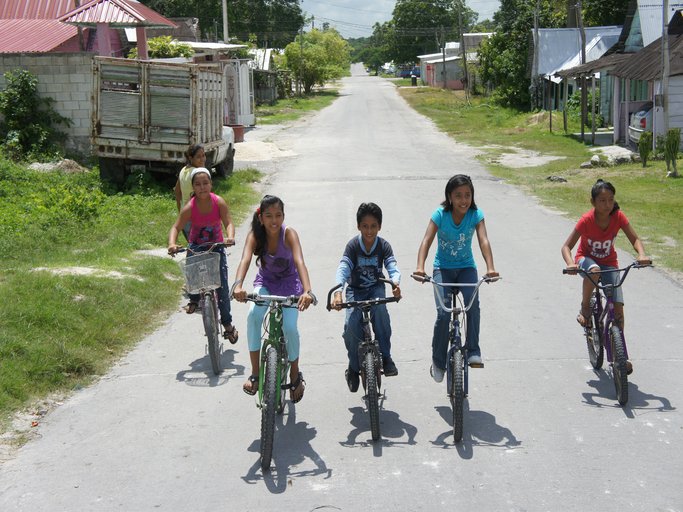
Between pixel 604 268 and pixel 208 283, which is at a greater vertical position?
pixel 604 268

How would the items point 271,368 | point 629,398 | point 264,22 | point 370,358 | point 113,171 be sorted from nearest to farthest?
1. point 271,368
2. point 370,358
3. point 629,398
4. point 113,171
5. point 264,22

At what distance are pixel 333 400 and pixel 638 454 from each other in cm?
223

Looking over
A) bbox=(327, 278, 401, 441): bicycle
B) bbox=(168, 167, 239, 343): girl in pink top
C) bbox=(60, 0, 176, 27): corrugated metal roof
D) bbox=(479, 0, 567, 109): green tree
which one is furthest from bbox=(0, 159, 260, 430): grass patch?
bbox=(479, 0, 567, 109): green tree

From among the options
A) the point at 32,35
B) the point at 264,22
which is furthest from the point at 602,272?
the point at 264,22

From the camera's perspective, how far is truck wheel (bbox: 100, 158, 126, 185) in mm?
17391

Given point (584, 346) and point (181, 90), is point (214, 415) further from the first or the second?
point (181, 90)

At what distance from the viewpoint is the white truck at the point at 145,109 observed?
16766 millimetres

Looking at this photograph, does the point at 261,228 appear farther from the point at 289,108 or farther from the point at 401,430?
the point at 289,108

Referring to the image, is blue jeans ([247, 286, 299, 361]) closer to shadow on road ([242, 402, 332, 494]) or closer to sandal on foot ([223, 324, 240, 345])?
shadow on road ([242, 402, 332, 494])

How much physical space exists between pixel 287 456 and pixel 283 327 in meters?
0.85

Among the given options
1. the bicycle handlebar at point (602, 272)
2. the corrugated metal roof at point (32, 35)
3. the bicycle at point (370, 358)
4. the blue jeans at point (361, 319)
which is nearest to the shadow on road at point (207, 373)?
the blue jeans at point (361, 319)

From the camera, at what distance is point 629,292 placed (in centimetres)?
985

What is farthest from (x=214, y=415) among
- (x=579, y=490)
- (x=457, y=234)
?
(x=579, y=490)

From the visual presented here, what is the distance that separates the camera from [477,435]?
18.7 feet
